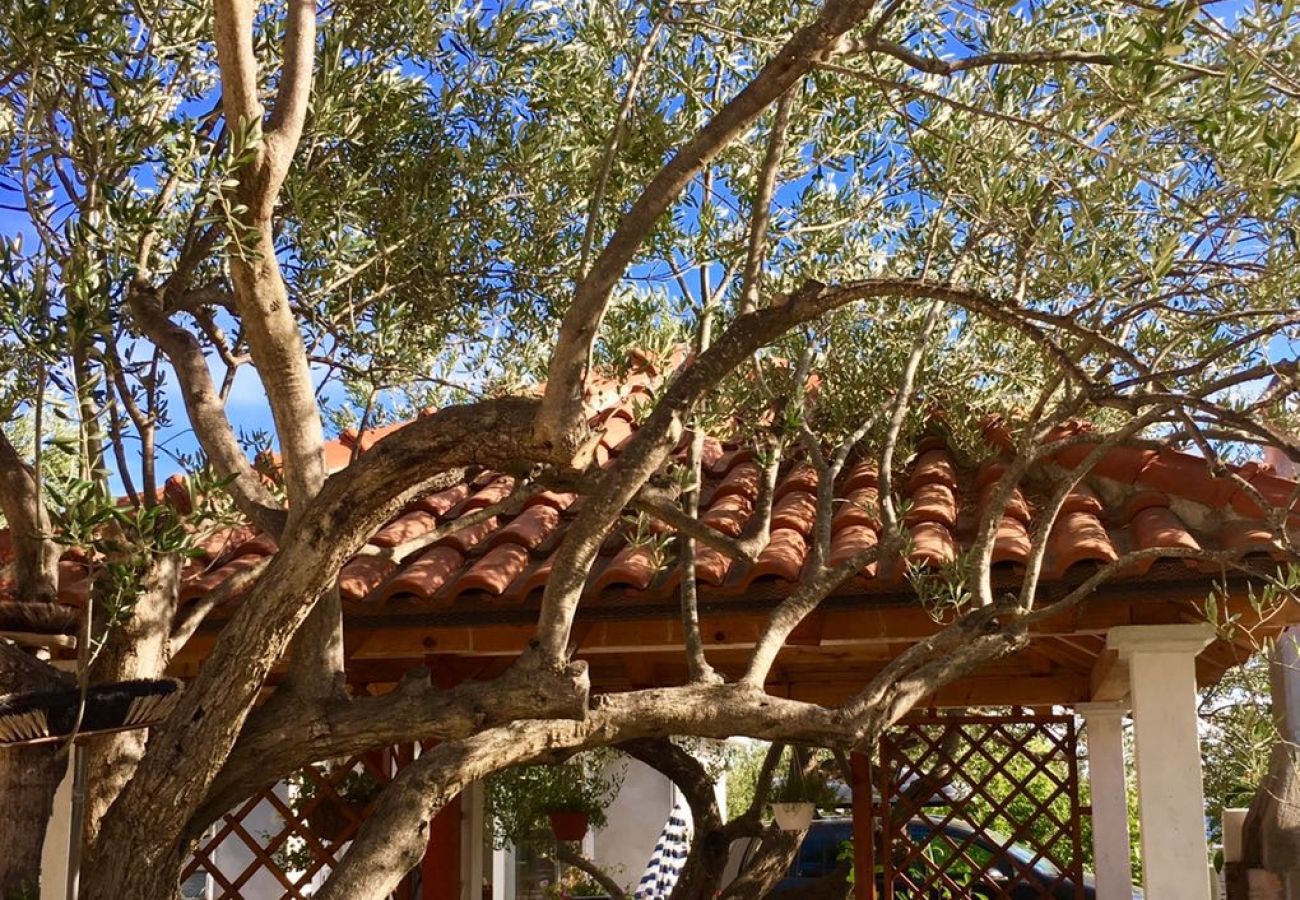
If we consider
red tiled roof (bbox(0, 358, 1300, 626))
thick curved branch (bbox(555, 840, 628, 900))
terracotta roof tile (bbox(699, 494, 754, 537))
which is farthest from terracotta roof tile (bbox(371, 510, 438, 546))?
thick curved branch (bbox(555, 840, 628, 900))

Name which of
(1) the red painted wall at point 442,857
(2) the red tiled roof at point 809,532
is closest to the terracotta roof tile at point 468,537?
(2) the red tiled roof at point 809,532

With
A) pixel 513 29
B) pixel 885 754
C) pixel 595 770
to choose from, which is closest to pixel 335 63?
pixel 513 29

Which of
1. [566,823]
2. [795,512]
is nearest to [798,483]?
[795,512]

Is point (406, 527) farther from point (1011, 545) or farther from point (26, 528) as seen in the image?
point (1011, 545)

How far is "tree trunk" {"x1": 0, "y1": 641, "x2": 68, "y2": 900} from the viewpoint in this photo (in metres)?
Result: 3.59

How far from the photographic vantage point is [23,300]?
3.64m

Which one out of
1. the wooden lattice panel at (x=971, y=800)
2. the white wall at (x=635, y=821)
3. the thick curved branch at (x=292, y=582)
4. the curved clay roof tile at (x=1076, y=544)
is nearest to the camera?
the thick curved branch at (x=292, y=582)

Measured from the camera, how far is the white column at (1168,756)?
5.49 m

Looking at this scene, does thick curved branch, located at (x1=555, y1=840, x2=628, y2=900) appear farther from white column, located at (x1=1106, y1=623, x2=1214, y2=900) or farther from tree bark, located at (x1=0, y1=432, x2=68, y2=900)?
tree bark, located at (x1=0, y1=432, x2=68, y2=900)

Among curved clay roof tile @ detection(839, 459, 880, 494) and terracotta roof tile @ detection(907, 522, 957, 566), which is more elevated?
curved clay roof tile @ detection(839, 459, 880, 494)

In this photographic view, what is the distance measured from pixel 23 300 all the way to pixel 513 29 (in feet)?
7.08

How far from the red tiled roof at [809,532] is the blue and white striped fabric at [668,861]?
8623 millimetres

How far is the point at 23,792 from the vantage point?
3658 mm

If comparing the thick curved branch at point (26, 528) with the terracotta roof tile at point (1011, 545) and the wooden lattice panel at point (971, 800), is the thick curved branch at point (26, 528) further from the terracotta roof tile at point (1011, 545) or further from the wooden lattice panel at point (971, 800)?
the wooden lattice panel at point (971, 800)
